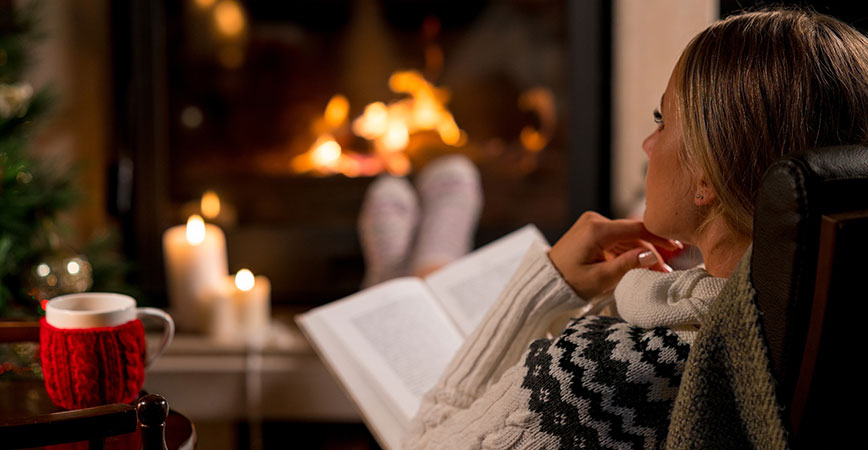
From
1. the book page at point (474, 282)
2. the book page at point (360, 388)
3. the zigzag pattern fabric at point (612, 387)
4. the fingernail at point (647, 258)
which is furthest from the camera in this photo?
the book page at point (474, 282)

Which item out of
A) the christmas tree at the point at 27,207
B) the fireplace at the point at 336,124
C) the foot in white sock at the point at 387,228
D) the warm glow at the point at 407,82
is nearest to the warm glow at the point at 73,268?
the christmas tree at the point at 27,207

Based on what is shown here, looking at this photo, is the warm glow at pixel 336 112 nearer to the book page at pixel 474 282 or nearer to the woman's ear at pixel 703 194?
the book page at pixel 474 282

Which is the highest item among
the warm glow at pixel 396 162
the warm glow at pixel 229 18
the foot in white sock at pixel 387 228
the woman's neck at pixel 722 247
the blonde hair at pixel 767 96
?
the warm glow at pixel 229 18

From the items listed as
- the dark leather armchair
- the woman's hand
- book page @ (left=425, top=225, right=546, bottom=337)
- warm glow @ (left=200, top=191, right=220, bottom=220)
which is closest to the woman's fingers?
the woman's hand

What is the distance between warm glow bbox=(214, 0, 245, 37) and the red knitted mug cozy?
125 centimetres

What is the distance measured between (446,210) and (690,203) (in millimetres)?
1076

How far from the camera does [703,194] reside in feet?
1.93

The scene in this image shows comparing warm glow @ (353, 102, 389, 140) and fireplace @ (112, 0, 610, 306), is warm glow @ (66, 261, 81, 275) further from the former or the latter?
warm glow @ (353, 102, 389, 140)

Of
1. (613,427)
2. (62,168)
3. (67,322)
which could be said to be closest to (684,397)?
(613,427)

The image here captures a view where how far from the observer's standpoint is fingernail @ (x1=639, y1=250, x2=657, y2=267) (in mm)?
689

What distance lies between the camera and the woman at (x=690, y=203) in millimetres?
521

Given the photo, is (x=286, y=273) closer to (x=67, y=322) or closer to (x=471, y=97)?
(x=471, y=97)

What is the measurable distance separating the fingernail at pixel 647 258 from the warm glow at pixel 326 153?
1.20 m

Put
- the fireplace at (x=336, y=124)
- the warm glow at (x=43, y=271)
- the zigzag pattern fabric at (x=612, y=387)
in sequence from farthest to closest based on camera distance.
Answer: the fireplace at (x=336, y=124) < the warm glow at (x=43, y=271) < the zigzag pattern fabric at (x=612, y=387)
